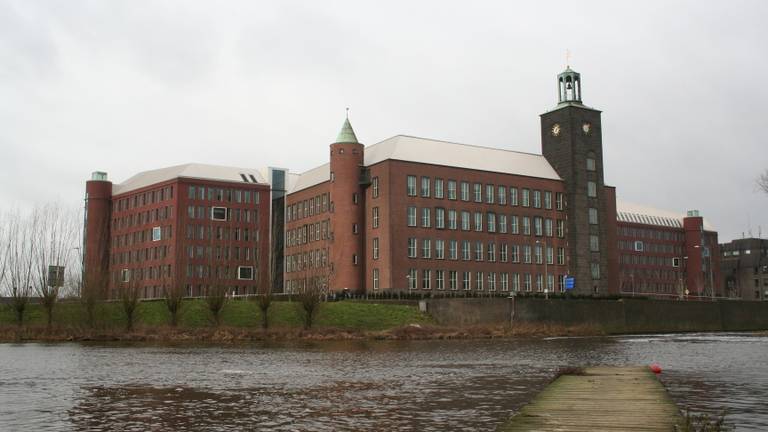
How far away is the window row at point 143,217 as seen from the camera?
129 metres

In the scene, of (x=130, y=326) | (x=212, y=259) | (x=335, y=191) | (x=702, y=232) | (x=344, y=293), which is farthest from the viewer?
(x=702, y=232)

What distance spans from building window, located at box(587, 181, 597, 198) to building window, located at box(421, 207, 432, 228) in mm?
26924

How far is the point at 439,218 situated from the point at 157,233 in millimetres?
52517

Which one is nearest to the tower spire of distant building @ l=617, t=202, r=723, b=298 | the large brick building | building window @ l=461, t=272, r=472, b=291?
the large brick building

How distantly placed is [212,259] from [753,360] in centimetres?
9732

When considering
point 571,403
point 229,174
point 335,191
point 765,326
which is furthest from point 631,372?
point 229,174

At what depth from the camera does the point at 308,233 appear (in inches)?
4540

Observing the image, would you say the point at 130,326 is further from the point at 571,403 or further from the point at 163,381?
the point at 571,403

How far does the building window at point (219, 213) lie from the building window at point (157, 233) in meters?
8.69

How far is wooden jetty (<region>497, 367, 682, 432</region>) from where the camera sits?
49.7 feet

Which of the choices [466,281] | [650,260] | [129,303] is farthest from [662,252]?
[129,303]

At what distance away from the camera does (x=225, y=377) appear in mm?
28625

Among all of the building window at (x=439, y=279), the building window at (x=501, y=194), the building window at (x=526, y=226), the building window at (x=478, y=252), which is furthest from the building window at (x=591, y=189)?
the building window at (x=439, y=279)

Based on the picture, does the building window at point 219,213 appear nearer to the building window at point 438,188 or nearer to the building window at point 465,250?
the building window at point 438,188
